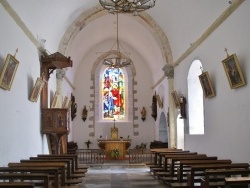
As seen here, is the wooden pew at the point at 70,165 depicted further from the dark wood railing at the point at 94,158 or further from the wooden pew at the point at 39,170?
the dark wood railing at the point at 94,158

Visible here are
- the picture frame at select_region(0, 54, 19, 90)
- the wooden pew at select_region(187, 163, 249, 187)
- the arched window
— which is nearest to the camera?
the wooden pew at select_region(187, 163, 249, 187)

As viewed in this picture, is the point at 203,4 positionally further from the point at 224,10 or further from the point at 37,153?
the point at 37,153

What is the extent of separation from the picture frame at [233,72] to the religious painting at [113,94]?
40.5ft

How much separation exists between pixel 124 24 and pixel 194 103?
631cm

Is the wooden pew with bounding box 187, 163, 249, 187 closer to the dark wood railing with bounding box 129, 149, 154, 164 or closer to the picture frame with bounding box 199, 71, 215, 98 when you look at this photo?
the picture frame with bounding box 199, 71, 215, 98

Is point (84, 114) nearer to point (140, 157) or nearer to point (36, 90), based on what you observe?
point (140, 157)

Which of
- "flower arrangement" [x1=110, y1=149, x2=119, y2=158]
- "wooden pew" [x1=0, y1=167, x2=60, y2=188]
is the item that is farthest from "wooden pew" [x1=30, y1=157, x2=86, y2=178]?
"flower arrangement" [x1=110, y1=149, x2=119, y2=158]

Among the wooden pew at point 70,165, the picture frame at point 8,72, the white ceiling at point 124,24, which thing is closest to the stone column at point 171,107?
the white ceiling at point 124,24

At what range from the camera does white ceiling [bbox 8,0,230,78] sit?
9.00m

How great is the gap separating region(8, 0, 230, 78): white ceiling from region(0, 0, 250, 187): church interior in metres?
0.05

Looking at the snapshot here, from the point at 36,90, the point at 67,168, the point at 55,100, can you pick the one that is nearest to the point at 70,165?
the point at 67,168

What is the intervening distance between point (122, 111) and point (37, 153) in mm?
10258

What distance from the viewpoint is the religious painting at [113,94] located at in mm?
19406

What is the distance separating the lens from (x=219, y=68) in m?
8.45
